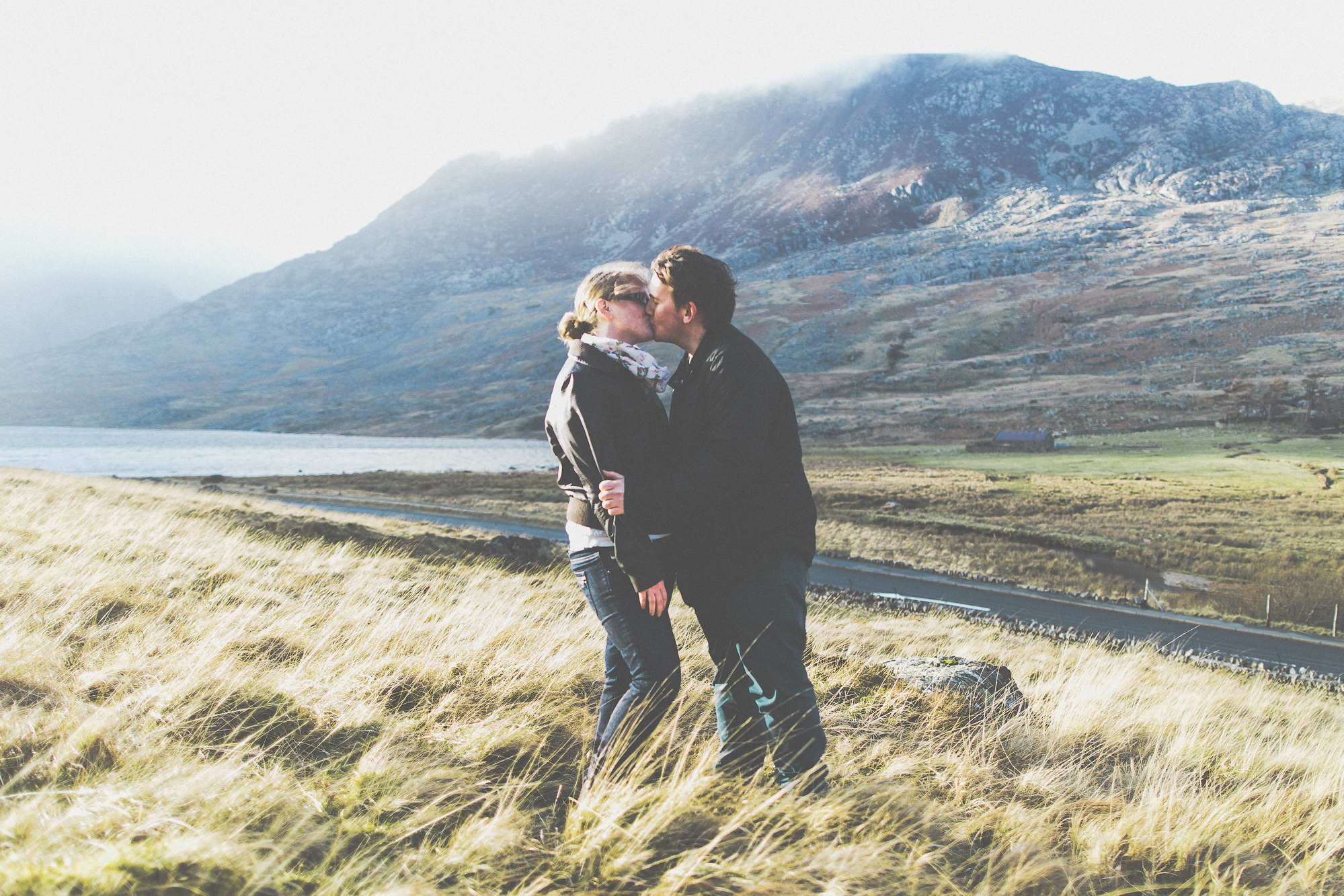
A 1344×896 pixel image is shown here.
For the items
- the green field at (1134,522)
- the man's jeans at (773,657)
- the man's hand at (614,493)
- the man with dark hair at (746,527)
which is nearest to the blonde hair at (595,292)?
the man with dark hair at (746,527)

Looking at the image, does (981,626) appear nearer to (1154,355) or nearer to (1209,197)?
(1154,355)

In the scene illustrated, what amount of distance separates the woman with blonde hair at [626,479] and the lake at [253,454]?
66.5 m

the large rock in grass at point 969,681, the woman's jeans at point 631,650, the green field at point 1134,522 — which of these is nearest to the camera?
the woman's jeans at point 631,650

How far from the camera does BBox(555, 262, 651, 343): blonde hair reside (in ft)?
9.95

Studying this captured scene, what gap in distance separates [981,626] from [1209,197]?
245m

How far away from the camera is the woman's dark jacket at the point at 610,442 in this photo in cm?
278

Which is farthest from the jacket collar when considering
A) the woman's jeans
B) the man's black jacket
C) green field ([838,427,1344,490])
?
green field ([838,427,1344,490])

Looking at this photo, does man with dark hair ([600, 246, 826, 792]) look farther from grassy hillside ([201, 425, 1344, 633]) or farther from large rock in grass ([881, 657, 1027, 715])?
grassy hillside ([201, 425, 1344, 633])

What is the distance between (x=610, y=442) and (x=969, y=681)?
12.3 ft

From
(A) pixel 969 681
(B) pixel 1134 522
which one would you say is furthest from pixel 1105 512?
(A) pixel 969 681

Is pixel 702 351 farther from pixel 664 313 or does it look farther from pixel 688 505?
pixel 688 505

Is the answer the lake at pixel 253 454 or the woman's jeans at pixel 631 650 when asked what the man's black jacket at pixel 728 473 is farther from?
the lake at pixel 253 454

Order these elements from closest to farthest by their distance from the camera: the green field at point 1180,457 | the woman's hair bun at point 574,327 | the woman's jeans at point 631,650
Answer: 1. the woman's jeans at point 631,650
2. the woman's hair bun at point 574,327
3. the green field at point 1180,457

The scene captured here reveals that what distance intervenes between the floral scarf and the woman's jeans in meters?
0.74
